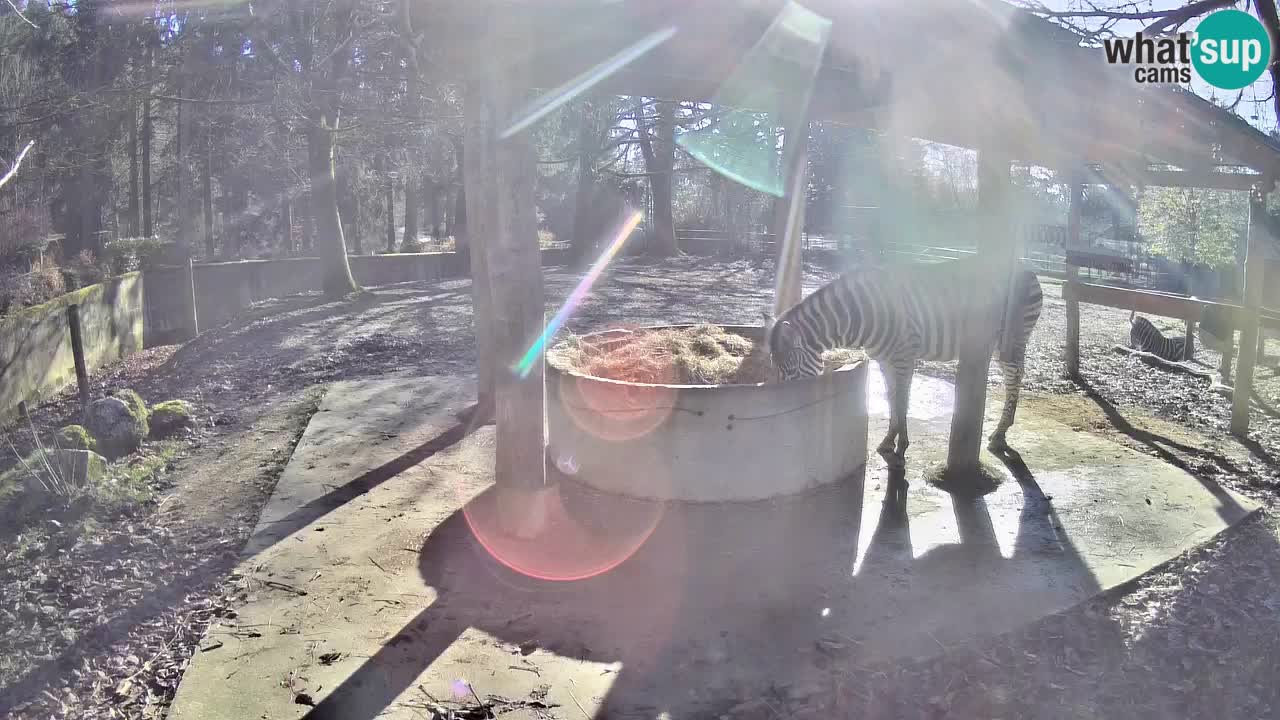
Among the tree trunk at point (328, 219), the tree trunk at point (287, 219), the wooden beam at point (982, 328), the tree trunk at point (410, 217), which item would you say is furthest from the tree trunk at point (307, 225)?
the wooden beam at point (982, 328)

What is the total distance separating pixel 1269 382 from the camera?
35.4ft

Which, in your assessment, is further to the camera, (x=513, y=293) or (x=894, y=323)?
(x=894, y=323)

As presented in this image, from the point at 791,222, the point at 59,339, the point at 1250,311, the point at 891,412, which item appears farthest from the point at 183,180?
the point at 1250,311

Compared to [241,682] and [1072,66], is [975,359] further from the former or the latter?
[241,682]

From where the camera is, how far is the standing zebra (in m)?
6.78

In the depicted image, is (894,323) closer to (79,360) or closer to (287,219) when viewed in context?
(79,360)

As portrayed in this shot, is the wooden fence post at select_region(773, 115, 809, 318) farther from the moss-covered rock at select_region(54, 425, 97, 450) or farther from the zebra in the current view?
the moss-covered rock at select_region(54, 425, 97, 450)

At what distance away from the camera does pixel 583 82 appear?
5.62 metres

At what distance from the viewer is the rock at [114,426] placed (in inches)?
298

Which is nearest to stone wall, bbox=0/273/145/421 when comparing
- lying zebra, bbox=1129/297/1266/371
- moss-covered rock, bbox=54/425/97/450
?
moss-covered rock, bbox=54/425/97/450

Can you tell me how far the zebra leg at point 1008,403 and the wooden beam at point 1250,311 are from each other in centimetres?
214

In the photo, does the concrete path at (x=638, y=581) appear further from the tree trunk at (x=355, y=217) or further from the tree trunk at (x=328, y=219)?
the tree trunk at (x=355, y=217)

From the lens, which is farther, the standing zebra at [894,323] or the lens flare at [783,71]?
the standing zebra at [894,323]

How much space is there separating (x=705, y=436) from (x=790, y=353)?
108cm
